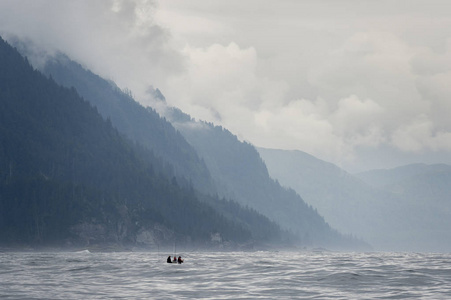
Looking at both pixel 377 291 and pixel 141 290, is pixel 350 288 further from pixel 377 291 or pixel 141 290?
pixel 141 290

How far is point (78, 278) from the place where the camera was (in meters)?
95.5

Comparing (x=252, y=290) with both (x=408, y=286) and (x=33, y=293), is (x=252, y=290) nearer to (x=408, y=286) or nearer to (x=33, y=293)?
(x=408, y=286)

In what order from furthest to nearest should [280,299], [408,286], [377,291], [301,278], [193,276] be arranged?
[193,276] → [301,278] → [408,286] → [377,291] → [280,299]

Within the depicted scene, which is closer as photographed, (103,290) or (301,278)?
(103,290)

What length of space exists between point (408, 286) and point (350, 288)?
7865 mm

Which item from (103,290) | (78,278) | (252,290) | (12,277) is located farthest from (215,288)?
(12,277)

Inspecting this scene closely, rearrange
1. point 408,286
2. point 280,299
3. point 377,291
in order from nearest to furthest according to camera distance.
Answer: point 280,299
point 377,291
point 408,286

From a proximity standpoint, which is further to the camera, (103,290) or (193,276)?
(193,276)

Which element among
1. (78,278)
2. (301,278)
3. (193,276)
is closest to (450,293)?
(301,278)

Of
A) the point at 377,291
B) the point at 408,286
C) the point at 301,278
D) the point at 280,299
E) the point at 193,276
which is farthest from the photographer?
the point at 193,276

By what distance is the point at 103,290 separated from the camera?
76500 millimetres

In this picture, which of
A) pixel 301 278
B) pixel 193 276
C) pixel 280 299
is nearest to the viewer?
pixel 280 299

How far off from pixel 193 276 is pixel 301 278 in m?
17.6

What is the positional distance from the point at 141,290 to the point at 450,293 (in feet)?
116
